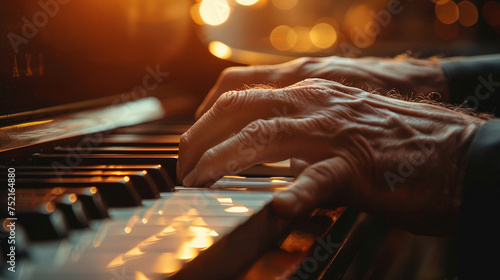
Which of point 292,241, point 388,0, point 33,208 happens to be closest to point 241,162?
point 292,241

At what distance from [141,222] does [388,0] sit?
6505mm

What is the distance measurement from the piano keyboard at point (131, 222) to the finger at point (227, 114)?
0.19 ft

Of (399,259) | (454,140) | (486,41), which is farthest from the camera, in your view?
(486,41)

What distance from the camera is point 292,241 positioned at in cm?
62

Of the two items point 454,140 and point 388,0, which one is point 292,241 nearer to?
point 454,140

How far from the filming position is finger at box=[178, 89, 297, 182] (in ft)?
2.70

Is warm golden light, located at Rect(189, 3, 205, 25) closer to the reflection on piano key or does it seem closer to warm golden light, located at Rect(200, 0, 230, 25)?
warm golden light, located at Rect(200, 0, 230, 25)

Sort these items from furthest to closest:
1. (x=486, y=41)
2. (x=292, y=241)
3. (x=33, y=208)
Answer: (x=486, y=41) < (x=292, y=241) < (x=33, y=208)

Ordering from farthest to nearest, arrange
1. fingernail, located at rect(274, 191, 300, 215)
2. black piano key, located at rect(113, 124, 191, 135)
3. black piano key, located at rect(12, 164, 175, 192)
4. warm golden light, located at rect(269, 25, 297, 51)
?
warm golden light, located at rect(269, 25, 297, 51)
black piano key, located at rect(113, 124, 191, 135)
black piano key, located at rect(12, 164, 175, 192)
fingernail, located at rect(274, 191, 300, 215)

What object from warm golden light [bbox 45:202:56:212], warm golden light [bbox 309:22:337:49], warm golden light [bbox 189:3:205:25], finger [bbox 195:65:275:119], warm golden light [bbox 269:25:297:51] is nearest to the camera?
warm golden light [bbox 45:202:56:212]

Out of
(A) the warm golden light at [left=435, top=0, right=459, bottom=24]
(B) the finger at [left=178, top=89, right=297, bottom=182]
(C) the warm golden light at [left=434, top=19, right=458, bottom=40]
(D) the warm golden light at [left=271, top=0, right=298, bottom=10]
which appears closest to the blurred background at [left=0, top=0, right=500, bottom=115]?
(B) the finger at [left=178, top=89, right=297, bottom=182]

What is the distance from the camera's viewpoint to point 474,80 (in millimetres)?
1523

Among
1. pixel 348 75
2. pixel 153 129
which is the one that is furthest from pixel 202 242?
pixel 348 75

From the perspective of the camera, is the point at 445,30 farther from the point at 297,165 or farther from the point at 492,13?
the point at 297,165
